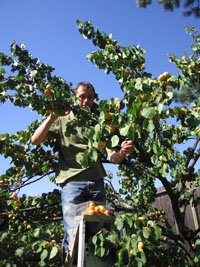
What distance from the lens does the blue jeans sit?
1.70 metres

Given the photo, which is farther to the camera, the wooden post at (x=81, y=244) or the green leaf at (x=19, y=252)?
the green leaf at (x=19, y=252)

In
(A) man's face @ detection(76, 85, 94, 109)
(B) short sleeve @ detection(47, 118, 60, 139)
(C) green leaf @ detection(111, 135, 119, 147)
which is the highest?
(A) man's face @ detection(76, 85, 94, 109)

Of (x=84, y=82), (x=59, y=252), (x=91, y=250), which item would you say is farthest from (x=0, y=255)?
(x=84, y=82)

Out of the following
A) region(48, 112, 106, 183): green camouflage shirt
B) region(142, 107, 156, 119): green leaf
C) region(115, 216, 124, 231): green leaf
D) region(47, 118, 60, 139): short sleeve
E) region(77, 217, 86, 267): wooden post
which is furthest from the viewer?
region(47, 118, 60, 139): short sleeve

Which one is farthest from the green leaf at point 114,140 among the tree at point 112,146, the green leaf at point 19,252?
the green leaf at point 19,252

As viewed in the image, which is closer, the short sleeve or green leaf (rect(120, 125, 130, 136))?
green leaf (rect(120, 125, 130, 136))

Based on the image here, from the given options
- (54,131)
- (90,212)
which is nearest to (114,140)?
(90,212)

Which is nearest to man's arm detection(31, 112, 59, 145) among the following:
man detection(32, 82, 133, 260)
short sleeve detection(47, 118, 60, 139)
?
man detection(32, 82, 133, 260)

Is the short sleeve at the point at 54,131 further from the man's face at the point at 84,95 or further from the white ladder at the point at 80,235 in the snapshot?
the white ladder at the point at 80,235

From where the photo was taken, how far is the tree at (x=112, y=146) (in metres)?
1.40

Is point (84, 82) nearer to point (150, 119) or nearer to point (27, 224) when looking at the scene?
point (150, 119)

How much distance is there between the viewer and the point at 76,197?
1.78m

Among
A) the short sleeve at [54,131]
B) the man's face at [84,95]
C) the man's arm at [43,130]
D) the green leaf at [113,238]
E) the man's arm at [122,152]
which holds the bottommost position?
the green leaf at [113,238]

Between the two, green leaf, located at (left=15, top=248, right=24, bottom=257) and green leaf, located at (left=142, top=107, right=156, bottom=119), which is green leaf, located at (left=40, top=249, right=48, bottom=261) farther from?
green leaf, located at (left=142, top=107, right=156, bottom=119)
